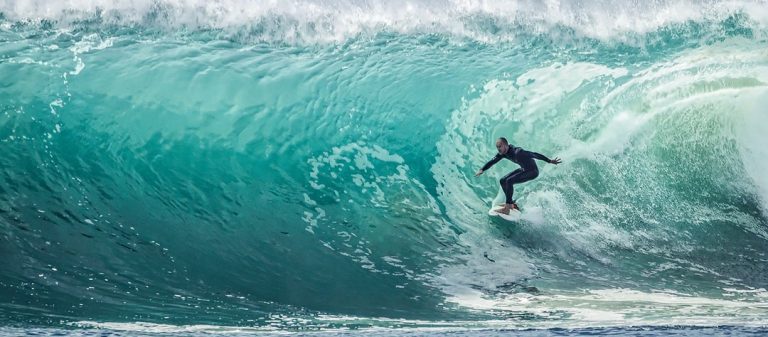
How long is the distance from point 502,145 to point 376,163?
1540 millimetres

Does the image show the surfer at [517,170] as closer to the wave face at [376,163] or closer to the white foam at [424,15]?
the wave face at [376,163]

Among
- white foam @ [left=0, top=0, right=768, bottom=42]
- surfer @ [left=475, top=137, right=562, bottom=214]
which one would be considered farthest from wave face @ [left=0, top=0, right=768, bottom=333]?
surfer @ [left=475, top=137, right=562, bottom=214]

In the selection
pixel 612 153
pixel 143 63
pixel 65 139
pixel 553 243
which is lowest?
pixel 553 243

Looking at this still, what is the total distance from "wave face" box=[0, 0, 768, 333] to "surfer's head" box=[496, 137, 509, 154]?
65 cm

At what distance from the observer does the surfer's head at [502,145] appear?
7332 mm

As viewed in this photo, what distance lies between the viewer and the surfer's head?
733 centimetres

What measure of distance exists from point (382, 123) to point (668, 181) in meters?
3.13

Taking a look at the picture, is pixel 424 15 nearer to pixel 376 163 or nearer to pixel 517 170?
pixel 376 163

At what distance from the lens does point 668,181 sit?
8.47m

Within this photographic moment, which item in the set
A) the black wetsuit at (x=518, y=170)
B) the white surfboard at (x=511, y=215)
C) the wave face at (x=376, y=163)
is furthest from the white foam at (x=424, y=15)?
the white surfboard at (x=511, y=215)

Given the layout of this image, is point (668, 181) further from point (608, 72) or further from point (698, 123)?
point (608, 72)

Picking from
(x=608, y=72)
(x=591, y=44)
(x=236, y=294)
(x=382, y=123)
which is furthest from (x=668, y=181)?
(x=236, y=294)

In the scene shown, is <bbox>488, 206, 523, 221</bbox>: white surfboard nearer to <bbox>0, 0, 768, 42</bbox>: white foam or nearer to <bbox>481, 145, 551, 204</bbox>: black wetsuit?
<bbox>481, 145, 551, 204</bbox>: black wetsuit

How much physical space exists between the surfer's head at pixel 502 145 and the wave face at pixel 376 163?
0.65 meters
